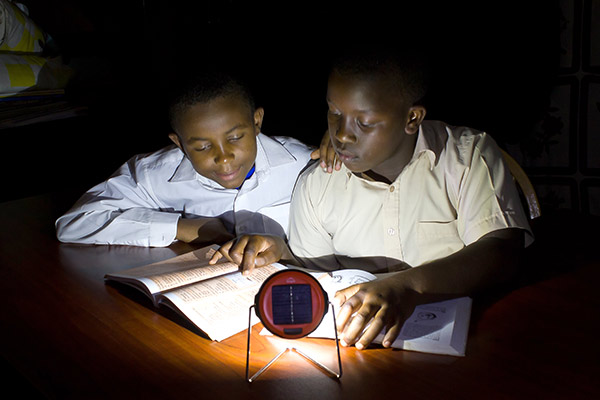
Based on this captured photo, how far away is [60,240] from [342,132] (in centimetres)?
89

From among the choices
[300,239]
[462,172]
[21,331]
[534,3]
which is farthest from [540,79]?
[21,331]

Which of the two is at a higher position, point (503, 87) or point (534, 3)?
point (534, 3)

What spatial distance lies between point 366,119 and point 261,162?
1.99 feet

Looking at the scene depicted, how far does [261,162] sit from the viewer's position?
1.78m

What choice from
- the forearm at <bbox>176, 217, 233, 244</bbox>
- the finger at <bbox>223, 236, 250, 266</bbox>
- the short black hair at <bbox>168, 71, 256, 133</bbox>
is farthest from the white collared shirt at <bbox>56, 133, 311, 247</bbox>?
the finger at <bbox>223, 236, 250, 266</bbox>

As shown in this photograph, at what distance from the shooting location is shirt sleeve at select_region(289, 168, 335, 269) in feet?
4.95

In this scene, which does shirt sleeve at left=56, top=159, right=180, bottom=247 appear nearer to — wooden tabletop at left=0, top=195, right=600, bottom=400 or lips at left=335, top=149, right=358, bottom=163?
wooden tabletop at left=0, top=195, right=600, bottom=400

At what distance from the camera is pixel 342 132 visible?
1255 mm

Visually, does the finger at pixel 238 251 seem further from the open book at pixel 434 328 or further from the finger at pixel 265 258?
the open book at pixel 434 328

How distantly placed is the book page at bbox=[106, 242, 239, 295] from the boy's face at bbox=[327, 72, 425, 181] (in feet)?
1.25

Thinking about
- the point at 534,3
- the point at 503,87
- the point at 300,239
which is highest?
the point at 534,3

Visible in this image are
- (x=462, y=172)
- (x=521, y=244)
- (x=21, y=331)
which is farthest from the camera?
(x=462, y=172)

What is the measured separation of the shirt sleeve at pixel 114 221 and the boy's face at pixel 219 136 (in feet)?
0.64

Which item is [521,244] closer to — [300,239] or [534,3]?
[300,239]
